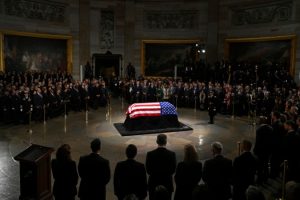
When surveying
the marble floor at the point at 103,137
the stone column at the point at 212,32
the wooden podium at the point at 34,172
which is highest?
the stone column at the point at 212,32

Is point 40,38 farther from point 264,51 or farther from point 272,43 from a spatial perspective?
point 272,43

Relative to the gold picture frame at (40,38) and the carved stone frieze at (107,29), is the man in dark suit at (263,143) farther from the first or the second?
the carved stone frieze at (107,29)

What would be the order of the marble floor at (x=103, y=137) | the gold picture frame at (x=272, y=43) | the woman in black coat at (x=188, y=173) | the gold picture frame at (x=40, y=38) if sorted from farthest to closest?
1. the gold picture frame at (x=272, y=43)
2. the gold picture frame at (x=40, y=38)
3. the marble floor at (x=103, y=137)
4. the woman in black coat at (x=188, y=173)

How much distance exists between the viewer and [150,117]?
43.0 feet

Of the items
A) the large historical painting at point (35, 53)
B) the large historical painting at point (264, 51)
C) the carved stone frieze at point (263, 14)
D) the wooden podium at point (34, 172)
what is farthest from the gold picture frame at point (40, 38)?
the wooden podium at point (34, 172)

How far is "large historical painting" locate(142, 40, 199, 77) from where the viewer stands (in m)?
25.9

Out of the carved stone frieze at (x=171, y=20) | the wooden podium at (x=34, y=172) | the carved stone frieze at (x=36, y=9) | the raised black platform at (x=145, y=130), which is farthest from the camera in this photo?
the carved stone frieze at (x=171, y=20)

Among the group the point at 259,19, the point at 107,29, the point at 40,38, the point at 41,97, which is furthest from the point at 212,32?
the point at 41,97

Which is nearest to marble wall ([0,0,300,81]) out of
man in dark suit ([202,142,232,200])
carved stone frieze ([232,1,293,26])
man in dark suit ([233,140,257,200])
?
carved stone frieze ([232,1,293,26])

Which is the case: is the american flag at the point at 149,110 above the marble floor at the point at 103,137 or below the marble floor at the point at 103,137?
above

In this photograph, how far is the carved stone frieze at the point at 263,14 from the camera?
20.7m

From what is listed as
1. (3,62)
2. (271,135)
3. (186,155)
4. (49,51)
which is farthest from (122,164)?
(49,51)

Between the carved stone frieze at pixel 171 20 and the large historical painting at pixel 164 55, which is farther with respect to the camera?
the carved stone frieze at pixel 171 20

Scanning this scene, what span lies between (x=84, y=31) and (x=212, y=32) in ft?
30.9
